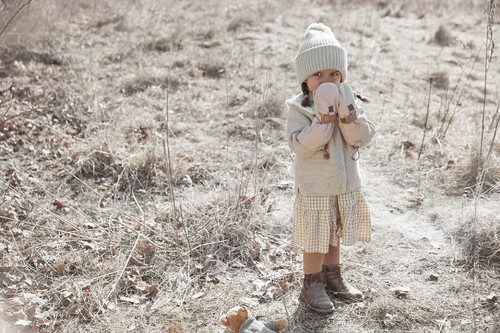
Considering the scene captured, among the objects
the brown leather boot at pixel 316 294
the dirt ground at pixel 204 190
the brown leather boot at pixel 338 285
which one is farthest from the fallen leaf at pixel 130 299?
the brown leather boot at pixel 338 285

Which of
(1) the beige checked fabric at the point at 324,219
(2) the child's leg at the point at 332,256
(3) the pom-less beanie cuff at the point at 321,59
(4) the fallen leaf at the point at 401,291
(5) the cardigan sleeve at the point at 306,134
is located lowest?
(4) the fallen leaf at the point at 401,291

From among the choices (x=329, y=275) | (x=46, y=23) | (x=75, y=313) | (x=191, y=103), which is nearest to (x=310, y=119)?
(x=329, y=275)

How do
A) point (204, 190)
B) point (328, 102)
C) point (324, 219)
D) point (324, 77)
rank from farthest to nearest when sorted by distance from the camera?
point (204, 190)
point (324, 219)
point (324, 77)
point (328, 102)

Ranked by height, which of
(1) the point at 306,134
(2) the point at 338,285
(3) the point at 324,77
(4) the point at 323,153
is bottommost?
(2) the point at 338,285

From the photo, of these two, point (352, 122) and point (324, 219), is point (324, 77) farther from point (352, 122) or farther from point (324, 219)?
point (324, 219)

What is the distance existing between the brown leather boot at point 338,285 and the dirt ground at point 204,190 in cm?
7

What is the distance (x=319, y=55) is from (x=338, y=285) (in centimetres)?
149

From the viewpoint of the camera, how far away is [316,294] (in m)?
2.94

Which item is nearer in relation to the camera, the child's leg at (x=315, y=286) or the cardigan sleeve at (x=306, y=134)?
the cardigan sleeve at (x=306, y=134)

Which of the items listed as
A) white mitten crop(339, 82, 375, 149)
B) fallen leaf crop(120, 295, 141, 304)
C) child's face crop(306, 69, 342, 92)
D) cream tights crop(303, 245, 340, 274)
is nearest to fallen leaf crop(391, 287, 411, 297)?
cream tights crop(303, 245, 340, 274)

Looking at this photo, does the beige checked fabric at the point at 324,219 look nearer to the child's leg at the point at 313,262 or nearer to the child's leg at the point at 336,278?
the child's leg at the point at 313,262

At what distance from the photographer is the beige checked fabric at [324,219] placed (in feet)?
9.05

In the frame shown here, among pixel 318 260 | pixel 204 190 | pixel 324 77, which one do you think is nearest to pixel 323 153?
pixel 324 77

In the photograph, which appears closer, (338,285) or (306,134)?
(306,134)
